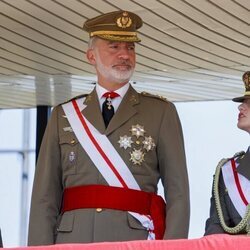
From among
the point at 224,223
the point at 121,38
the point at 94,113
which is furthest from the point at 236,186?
the point at 121,38

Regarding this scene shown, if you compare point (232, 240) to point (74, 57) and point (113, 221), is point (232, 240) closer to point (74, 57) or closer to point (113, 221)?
point (113, 221)

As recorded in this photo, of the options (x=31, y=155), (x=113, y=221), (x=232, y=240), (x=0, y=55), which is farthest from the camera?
(x=31, y=155)

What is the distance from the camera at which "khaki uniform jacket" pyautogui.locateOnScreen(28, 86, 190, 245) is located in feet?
16.9

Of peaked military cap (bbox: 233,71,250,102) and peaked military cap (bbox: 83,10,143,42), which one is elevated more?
peaked military cap (bbox: 83,10,143,42)

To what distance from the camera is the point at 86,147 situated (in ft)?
17.4

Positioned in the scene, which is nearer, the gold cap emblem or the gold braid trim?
the gold braid trim

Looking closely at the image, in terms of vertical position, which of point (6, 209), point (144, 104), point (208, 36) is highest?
point (208, 36)

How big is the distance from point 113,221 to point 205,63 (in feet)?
12.1

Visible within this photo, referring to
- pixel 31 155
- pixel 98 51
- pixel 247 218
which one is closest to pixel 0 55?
pixel 98 51

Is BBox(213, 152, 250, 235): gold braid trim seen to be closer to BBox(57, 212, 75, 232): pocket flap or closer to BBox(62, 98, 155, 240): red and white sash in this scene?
BBox(62, 98, 155, 240): red and white sash

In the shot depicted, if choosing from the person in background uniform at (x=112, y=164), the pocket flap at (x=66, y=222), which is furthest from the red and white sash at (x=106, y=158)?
the pocket flap at (x=66, y=222)

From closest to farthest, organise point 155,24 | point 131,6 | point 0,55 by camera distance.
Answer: point 131,6 < point 155,24 < point 0,55

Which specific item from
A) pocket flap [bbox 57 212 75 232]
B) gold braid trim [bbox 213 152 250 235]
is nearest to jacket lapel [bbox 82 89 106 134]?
pocket flap [bbox 57 212 75 232]

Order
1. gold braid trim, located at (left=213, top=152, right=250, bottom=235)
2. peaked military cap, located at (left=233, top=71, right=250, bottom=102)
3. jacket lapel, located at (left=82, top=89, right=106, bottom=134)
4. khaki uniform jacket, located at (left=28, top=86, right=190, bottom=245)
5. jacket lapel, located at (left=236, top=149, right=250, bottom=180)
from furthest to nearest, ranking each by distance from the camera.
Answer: peaked military cap, located at (left=233, top=71, right=250, bottom=102) < jacket lapel, located at (left=236, top=149, right=250, bottom=180) < jacket lapel, located at (left=82, top=89, right=106, bottom=134) < gold braid trim, located at (left=213, top=152, right=250, bottom=235) < khaki uniform jacket, located at (left=28, top=86, right=190, bottom=245)
